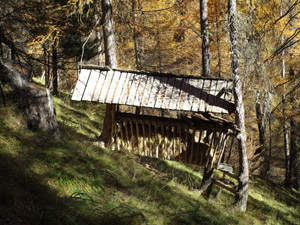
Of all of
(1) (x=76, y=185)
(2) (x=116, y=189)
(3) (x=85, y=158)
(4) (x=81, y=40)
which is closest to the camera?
(1) (x=76, y=185)

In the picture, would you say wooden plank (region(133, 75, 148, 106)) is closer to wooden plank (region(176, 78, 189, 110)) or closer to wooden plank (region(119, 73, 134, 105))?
wooden plank (region(119, 73, 134, 105))

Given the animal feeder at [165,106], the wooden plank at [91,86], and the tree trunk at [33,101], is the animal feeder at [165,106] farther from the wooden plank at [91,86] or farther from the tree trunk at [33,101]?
the tree trunk at [33,101]

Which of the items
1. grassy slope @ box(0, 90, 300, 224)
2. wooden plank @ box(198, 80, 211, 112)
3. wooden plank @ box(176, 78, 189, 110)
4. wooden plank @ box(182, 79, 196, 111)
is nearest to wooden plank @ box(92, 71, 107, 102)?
grassy slope @ box(0, 90, 300, 224)

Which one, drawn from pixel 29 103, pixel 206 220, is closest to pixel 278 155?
pixel 206 220

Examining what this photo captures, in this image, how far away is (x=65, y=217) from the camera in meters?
3.53

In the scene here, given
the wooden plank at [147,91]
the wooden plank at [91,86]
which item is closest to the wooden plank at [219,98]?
the wooden plank at [147,91]

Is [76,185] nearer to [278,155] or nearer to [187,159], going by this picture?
[187,159]

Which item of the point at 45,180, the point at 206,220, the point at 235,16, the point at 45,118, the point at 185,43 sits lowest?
the point at 206,220

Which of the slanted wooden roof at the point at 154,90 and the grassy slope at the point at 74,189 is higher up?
the slanted wooden roof at the point at 154,90

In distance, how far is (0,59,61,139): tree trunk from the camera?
6.73m

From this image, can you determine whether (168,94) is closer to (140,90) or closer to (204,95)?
(140,90)

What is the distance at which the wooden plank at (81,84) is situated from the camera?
8281 mm

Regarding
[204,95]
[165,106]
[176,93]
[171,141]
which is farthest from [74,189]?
[204,95]

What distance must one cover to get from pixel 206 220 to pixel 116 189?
6.77 ft
